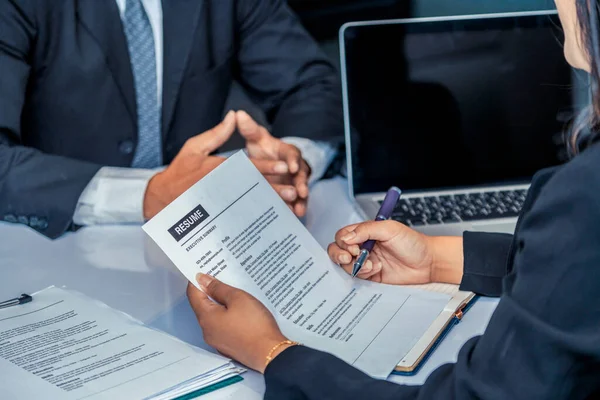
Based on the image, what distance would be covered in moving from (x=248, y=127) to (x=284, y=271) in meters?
0.49

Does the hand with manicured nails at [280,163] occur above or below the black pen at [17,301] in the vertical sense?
below

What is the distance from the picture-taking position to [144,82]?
169 cm

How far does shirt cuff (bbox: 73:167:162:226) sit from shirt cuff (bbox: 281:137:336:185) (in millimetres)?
320

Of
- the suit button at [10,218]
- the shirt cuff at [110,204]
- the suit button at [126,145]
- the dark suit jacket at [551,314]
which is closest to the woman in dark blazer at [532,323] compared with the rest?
the dark suit jacket at [551,314]

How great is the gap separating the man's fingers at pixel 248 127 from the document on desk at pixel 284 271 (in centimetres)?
39

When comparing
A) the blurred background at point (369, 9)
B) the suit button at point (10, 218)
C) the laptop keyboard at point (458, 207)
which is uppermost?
the blurred background at point (369, 9)

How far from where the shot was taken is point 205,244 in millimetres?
903

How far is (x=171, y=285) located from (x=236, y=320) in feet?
0.85

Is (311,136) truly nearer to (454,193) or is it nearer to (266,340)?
(454,193)

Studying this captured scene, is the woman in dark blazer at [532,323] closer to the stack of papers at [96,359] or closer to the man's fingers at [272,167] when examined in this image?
the stack of papers at [96,359]

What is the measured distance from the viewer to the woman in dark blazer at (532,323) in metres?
0.62

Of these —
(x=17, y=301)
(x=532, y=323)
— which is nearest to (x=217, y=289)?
(x=17, y=301)

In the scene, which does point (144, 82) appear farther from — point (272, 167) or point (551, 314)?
point (551, 314)

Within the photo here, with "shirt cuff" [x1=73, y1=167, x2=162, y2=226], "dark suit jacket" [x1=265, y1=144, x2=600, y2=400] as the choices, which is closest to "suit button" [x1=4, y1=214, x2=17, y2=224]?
"shirt cuff" [x1=73, y1=167, x2=162, y2=226]
